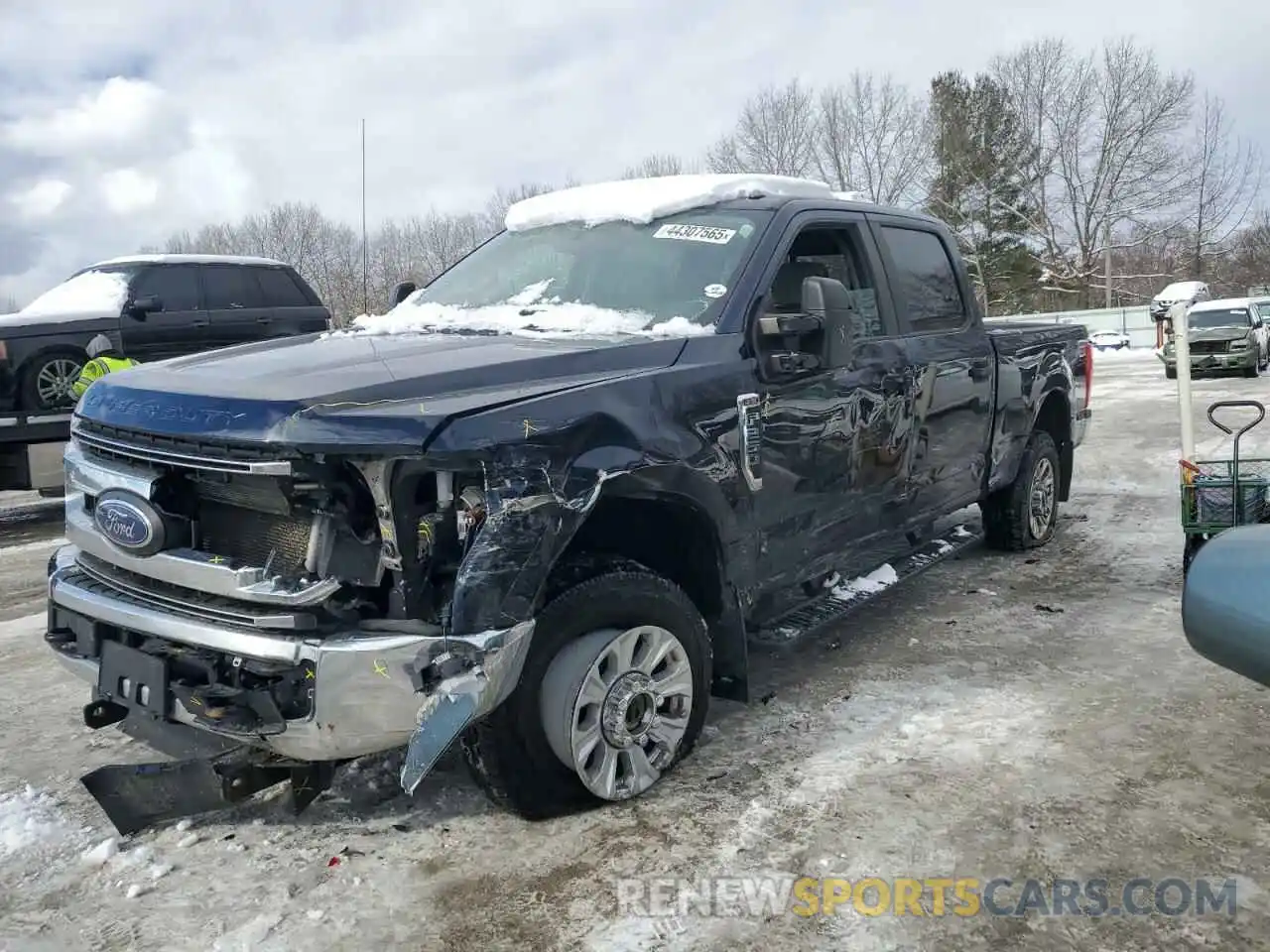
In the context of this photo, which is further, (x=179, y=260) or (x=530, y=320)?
(x=179, y=260)

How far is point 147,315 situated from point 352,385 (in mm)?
7848

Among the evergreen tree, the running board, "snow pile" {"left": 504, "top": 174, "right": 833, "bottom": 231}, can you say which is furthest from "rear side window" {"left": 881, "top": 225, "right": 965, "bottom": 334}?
the evergreen tree

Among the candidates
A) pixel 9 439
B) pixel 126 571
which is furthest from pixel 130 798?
pixel 9 439

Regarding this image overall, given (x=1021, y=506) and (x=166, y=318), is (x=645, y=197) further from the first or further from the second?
(x=166, y=318)

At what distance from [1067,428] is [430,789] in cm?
509

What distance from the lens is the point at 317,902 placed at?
9.19 ft

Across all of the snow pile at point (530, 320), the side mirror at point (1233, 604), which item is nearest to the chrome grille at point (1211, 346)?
the snow pile at point (530, 320)

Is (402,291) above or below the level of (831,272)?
above

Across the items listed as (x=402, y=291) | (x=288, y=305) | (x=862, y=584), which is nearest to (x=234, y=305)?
(x=288, y=305)

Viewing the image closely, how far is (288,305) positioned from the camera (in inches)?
429

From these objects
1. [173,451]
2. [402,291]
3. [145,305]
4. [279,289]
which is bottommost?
[173,451]

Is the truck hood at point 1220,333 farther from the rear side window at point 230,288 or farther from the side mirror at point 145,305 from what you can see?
the side mirror at point 145,305

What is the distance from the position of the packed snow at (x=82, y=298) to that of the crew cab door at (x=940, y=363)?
7.49 meters

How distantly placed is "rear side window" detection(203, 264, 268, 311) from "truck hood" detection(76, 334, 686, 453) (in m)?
7.30
